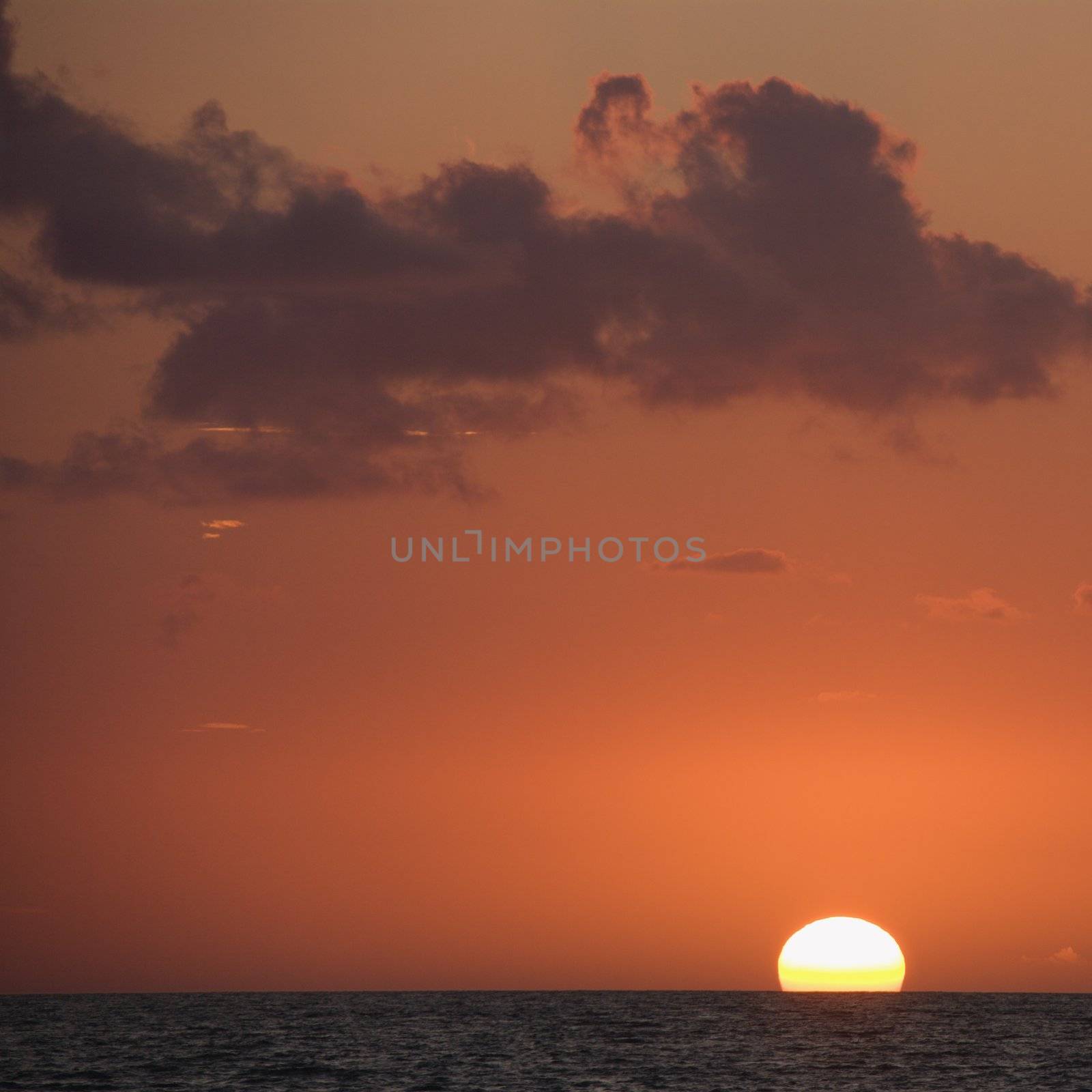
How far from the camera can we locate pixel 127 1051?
115 metres

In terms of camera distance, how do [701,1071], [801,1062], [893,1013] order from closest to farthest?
[701,1071] < [801,1062] < [893,1013]

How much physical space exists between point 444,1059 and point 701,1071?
19.7 meters

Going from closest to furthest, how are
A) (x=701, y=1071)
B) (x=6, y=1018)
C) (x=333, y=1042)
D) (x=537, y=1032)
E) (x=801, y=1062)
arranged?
(x=701, y=1071), (x=801, y=1062), (x=333, y=1042), (x=537, y=1032), (x=6, y=1018)

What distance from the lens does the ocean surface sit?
92.7 metres

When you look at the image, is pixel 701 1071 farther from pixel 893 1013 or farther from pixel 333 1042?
pixel 893 1013

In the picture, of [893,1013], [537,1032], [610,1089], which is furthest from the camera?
[893,1013]

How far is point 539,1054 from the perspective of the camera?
4532 inches

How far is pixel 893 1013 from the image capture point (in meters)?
196

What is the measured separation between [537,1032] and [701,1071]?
48952 millimetres

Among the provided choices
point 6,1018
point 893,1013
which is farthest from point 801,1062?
point 6,1018

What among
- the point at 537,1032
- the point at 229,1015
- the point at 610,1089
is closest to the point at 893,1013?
the point at 537,1032

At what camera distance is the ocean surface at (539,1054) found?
92688mm

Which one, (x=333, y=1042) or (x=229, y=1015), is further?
(x=229, y=1015)

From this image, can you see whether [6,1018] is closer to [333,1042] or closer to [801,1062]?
[333,1042]
